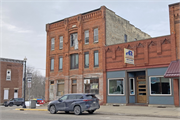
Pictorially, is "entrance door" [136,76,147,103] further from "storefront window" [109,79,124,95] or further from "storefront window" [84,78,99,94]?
"storefront window" [84,78,99,94]

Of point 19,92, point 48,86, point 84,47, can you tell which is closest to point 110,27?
point 84,47

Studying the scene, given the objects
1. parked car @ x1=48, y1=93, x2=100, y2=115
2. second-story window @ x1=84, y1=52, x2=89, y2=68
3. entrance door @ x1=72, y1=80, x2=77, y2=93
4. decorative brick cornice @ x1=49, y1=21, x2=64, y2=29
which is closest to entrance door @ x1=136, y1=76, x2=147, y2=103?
second-story window @ x1=84, y1=52, x2=89, y2=68

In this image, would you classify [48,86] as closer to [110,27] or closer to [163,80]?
[110,27]

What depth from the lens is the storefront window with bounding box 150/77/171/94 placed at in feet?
63.9

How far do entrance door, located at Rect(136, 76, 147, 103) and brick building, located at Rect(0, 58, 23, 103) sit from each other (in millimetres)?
33615

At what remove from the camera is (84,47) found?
26.8 m

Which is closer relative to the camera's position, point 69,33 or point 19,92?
point 69,33

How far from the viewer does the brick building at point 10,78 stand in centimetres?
4619

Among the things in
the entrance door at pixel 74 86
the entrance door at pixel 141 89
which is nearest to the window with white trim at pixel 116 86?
the entrance door at pixel 141 89

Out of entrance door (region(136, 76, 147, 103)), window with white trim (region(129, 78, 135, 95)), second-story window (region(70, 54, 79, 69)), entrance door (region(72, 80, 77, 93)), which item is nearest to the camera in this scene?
entrance door (region(136, 76, 147, 103))

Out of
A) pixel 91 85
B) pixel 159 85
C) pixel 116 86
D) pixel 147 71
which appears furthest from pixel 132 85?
pixel 91 85

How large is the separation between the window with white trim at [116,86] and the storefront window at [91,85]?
6.26ft

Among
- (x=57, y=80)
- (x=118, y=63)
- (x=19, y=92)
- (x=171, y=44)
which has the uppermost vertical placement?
(x=171, y=44)

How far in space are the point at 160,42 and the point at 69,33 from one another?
1299 centimetres
